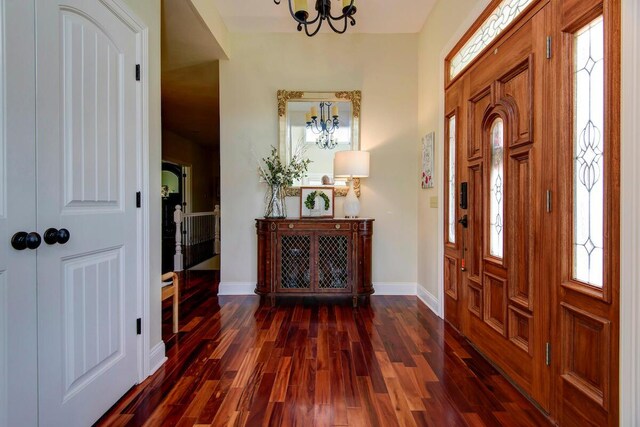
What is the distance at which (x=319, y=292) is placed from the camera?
3.39 meters

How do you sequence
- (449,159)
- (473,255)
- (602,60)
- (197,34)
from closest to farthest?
(602,60), (473,255), (449,159), (197,34)

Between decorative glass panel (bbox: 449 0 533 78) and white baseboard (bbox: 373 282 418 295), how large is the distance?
2297 mm

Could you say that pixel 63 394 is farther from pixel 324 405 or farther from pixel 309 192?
pixel 309 192

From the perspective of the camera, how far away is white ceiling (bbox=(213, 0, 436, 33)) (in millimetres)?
3270

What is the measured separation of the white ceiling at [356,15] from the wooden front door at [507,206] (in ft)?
3.97

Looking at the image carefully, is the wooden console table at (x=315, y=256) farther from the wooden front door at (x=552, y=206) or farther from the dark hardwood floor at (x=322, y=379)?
the wooden front door at (x=552, y=206)

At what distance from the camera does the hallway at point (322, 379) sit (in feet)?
5.34

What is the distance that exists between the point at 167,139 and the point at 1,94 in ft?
24.0

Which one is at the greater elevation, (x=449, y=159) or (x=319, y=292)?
(x=449, y=159)

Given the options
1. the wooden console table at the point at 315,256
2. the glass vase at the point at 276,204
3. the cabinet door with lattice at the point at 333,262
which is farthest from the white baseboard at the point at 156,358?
the glass vase at the point at 276,204

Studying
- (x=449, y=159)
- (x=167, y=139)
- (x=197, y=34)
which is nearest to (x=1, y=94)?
(x=197, y=34)

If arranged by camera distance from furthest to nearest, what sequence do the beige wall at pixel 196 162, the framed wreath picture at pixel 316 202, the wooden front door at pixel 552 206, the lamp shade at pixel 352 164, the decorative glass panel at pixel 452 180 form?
the beige wall at pixel 196 162 < the framed wreath picture at pixel 316 202 < the lamp shade at pixel 352 164 < the decorative glass panel at pixel 452 180 < the wooden front door at pixel 552 206

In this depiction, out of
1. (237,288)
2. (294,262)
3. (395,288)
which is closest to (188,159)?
(237,288)

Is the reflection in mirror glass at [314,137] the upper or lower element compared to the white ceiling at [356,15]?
lower
